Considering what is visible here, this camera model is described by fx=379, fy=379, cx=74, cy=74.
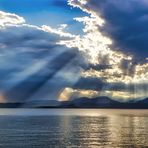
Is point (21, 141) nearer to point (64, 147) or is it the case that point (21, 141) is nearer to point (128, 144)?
point (64, 147)

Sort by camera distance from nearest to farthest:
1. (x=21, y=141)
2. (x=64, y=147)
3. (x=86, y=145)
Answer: (x=64, y=147), (x=86, y=145), (x=21, y=141)

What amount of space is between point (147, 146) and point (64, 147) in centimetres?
2136

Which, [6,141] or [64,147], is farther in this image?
[6,141]

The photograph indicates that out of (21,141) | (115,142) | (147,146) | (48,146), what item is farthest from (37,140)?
(147,146)

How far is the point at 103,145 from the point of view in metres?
98.6

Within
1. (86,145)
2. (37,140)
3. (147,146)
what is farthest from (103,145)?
(37,140)

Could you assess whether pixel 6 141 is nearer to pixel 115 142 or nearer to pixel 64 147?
pixel 64 147

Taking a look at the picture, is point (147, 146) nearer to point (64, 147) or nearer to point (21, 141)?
point (64, 147)

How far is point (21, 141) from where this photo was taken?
105375 mm

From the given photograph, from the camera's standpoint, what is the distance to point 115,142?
106062 mm

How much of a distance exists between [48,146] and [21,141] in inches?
544

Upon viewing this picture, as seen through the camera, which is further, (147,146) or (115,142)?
(115,142)

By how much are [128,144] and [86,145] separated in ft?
37.9

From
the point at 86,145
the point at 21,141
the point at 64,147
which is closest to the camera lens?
the point at 64,147
